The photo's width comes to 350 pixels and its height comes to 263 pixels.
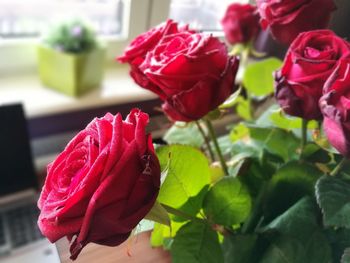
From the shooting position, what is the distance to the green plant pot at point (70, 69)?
915mm

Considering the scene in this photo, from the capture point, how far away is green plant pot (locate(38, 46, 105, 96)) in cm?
92

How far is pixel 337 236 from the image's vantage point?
39 cm

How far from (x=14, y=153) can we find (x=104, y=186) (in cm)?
68

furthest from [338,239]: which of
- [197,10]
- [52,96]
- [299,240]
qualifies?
[52,96]

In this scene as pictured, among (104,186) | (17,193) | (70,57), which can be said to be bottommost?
(17,193)

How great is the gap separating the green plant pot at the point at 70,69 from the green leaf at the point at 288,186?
0.62 m

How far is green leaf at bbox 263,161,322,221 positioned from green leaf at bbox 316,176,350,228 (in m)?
0.05

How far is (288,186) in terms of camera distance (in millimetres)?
434

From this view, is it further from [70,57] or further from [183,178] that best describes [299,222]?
[70,57]

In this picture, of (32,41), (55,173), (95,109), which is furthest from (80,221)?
(32,41)

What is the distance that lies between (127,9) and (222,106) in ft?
2.19

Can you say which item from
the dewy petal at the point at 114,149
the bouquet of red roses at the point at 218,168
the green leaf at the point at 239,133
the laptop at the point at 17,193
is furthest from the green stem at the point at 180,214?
the laptop at the point at 17,193

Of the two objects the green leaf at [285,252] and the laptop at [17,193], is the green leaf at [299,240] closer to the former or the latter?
the green leaf at [285,252]

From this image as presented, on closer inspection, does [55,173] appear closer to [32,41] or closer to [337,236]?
[337,236]
